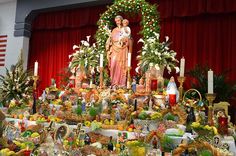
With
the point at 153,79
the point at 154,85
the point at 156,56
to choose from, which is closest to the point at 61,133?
the point at 154,85

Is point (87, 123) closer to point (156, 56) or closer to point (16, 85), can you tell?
point (156, 56)

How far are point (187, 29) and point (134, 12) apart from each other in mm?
1246

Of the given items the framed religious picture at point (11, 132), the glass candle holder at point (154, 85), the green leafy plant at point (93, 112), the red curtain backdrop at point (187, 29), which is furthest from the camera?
the red curtain backdrop at point (187, 29)

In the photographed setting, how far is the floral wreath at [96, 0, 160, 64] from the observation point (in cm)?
594

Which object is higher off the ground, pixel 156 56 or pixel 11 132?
pixel 156 56

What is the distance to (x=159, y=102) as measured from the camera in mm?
4285

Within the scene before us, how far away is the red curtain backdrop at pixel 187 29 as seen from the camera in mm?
6277

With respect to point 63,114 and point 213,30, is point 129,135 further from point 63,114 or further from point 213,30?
point 213,30

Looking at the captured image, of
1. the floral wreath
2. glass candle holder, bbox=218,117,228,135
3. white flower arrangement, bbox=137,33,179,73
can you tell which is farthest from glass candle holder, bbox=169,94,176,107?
the floral wreath

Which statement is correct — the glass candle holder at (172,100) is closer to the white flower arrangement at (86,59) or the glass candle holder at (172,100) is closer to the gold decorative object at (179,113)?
the gold decorative object at (179,113)

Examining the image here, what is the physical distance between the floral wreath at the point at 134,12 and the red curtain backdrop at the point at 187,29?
2.40ft

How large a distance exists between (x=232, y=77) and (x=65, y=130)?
4.30 meters

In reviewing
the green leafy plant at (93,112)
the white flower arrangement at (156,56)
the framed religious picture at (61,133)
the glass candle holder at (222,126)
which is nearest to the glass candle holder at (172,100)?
the glass candle holder at (222,126)

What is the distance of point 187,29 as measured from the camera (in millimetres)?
6770
